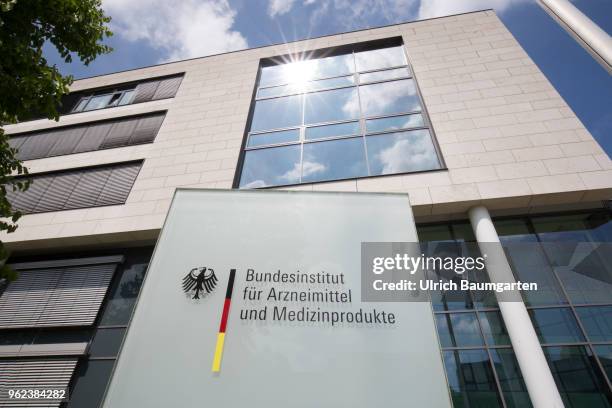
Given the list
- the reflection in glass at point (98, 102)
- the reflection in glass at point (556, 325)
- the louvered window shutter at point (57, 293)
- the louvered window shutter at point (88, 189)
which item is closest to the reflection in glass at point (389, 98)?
the reflection in glass at point (556, 325)

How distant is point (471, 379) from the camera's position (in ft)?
17.6

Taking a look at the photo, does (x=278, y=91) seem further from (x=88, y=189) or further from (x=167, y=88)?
(x=88, y=189)

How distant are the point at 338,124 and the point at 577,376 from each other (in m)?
7.54

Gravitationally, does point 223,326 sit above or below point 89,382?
above

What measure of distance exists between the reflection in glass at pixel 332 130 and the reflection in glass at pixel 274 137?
42 centimetres

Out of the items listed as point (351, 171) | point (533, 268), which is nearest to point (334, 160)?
point (351, 171)

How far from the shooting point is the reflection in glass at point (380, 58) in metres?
10.9

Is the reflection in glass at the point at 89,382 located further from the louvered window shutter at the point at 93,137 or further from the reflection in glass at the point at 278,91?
the reflection in glass at the point at 278,91

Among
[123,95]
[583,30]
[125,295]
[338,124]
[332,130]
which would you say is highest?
[123,95]

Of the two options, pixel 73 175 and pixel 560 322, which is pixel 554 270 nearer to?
pixel 560 322

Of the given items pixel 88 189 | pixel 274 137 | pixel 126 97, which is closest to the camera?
pixel 274 137

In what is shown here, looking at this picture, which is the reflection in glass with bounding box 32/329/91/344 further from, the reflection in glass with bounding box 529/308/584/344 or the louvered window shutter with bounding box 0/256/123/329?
the reflection in glass with bounding box 529/308/584/344

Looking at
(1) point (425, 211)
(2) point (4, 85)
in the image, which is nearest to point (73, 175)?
(2) point (4, 85)

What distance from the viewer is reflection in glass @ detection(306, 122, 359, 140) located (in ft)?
28.9
